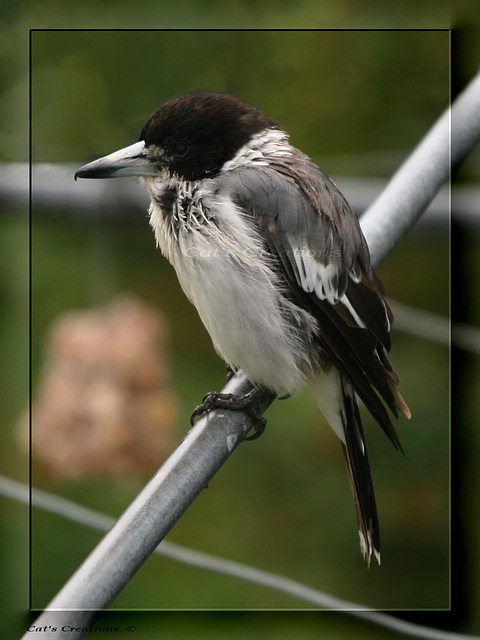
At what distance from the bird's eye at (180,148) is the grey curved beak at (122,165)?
42 mm

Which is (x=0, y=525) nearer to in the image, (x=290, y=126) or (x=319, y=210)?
(x=319, y=210)

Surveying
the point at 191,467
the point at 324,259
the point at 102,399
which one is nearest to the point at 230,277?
the point at 324,259

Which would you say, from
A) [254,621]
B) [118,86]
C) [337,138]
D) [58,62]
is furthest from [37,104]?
[254,621]

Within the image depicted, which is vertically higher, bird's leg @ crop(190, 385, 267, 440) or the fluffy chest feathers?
the fluffy chest feathers

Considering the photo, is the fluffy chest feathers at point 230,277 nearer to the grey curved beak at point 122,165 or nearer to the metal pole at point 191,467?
the grey curved beak at point 122,165

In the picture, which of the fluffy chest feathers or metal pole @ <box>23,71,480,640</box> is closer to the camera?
metal pole @ <box>23,71,480,640</box>

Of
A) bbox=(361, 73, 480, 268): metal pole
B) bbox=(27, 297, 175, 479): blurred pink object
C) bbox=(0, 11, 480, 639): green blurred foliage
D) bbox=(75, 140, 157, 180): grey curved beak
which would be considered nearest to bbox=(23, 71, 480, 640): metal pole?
bbox=(361, 73, 480, 268): metal pole

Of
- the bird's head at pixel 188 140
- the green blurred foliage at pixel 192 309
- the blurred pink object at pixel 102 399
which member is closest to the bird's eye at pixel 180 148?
the bird's head at pixel 188 140

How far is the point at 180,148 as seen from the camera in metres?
1.46

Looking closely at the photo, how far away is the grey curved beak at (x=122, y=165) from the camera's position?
54.4 inches

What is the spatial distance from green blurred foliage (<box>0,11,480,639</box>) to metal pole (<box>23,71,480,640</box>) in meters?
0.13

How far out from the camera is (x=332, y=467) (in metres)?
2.03

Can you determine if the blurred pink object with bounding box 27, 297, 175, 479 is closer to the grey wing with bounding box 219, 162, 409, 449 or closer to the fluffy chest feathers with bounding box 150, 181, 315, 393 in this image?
the fluffy chest feathers with bounding box 150, 181, 315, 393

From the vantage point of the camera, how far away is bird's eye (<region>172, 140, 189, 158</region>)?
4.78 feet
